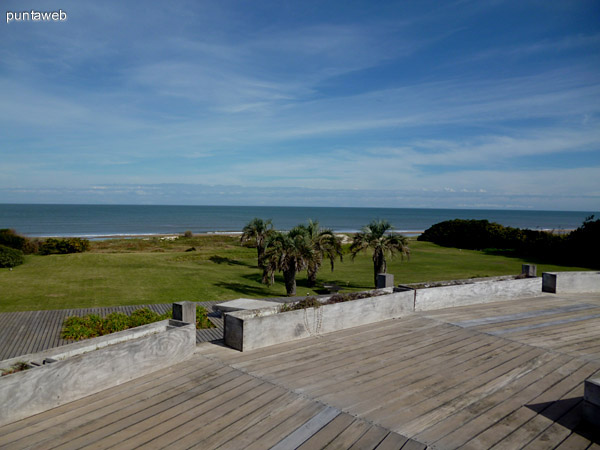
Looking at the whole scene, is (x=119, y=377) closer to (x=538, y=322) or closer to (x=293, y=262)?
(x=538, y=322)

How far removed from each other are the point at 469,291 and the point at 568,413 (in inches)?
218

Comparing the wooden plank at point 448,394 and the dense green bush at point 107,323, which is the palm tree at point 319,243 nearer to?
the dense green bush at point 107,323

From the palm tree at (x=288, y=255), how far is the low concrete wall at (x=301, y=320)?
11.2 meters

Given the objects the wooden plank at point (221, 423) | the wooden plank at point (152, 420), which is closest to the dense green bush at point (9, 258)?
the wooden plank at point (152, 420)

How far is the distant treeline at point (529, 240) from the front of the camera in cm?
3083

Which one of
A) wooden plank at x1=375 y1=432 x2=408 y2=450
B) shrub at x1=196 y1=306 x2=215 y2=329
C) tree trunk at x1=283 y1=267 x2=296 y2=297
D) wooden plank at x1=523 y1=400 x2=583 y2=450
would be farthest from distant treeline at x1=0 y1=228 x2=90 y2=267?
wooden plank at x1=523 y1=400 x2=583 y2=450

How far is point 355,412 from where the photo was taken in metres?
4.76

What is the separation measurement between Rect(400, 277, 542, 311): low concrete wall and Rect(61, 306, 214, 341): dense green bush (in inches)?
276

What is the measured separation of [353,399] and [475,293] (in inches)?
253

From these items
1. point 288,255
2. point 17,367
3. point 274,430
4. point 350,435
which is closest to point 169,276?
point 288,255

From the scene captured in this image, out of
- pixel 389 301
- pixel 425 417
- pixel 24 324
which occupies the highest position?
pixel 389 301

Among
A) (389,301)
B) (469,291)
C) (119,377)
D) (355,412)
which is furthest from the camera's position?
(469,291)

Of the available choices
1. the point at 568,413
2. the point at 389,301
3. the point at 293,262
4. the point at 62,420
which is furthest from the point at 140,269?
the point at 568,413

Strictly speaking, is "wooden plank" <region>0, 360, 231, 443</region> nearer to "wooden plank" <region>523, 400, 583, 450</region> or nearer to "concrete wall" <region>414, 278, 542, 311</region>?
"wooden plank" <region>523, 400, 583, 450</region>
